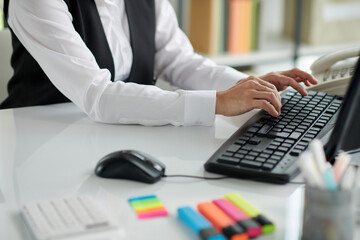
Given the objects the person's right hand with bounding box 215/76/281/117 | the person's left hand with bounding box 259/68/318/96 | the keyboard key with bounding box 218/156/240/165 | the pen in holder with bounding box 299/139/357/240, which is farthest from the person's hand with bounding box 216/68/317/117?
the pen in holder with bounding box 299/139/357/240

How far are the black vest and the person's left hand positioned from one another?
429 millimetres

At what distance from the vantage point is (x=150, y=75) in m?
1.66

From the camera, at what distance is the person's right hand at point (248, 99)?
1.15 meters

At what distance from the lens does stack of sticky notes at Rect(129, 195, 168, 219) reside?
0.79 m

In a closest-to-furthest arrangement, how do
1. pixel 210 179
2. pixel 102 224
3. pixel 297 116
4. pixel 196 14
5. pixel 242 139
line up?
pixel 102 224 → pixel 210 179 → pixel 242 139 → pixel 297 116 → pixel 196 14

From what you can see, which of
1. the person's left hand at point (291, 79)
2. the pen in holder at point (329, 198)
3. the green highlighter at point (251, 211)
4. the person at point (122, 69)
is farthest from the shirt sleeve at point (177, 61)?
the pen in holder at point (329, 198)

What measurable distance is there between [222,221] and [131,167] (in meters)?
0.22

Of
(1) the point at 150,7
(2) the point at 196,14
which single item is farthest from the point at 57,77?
(2) the point at 196,14

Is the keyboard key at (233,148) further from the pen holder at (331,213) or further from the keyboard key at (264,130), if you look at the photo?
the pen holder at (331,213)

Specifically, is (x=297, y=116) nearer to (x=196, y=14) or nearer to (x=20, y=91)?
(x=20, y=91)

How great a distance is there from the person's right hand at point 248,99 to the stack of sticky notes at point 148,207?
387mm

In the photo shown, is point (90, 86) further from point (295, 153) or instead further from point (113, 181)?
point (295, 153)

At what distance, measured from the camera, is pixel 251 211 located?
Answer: 779mm

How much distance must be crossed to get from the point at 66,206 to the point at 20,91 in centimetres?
88
